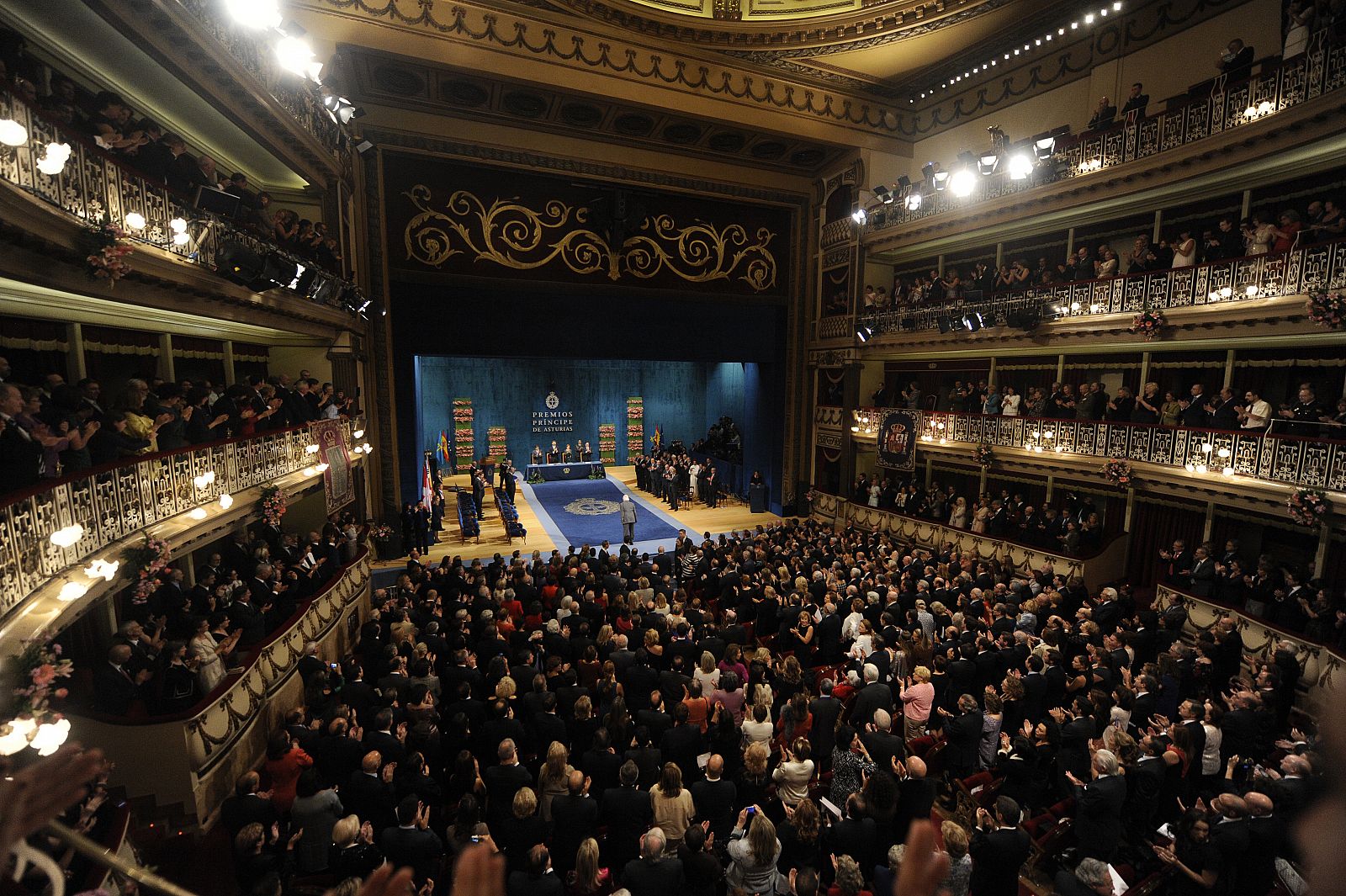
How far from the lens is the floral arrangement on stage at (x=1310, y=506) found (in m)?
9.09

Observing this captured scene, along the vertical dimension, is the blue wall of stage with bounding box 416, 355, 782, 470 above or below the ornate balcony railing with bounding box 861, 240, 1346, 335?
below

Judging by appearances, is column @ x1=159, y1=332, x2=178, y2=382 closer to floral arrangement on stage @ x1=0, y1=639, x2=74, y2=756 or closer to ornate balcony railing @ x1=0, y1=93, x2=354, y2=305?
ornate balcony railing @ x1=0, y1=93, x2=354, y2=305

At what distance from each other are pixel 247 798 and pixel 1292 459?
47.1ft

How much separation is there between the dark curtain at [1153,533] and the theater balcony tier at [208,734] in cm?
1609

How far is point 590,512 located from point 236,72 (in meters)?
15.0

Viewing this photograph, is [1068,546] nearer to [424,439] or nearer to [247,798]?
[247,798]

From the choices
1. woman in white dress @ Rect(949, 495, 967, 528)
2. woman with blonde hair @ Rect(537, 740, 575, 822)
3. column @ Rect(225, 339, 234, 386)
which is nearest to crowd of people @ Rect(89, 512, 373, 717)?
column @ Rect(225, 339, 234, 386)

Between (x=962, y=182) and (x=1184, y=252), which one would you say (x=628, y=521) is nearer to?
(x=962, y=182)

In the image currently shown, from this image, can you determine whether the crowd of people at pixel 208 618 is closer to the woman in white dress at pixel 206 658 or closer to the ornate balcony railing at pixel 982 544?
the woman in white dress at pixel 206 658

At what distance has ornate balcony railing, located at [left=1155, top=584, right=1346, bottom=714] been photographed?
8.09 m

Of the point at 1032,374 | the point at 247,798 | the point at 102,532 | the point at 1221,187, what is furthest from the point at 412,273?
the point at 1221,187

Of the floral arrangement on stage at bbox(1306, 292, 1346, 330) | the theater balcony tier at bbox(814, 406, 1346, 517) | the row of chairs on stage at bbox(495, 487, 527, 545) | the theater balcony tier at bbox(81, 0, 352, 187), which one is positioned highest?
the theater balcony tier at bbox(81, 0, 352, 187)

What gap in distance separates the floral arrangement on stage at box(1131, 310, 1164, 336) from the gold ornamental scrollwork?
1042 cm

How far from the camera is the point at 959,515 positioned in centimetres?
1514
